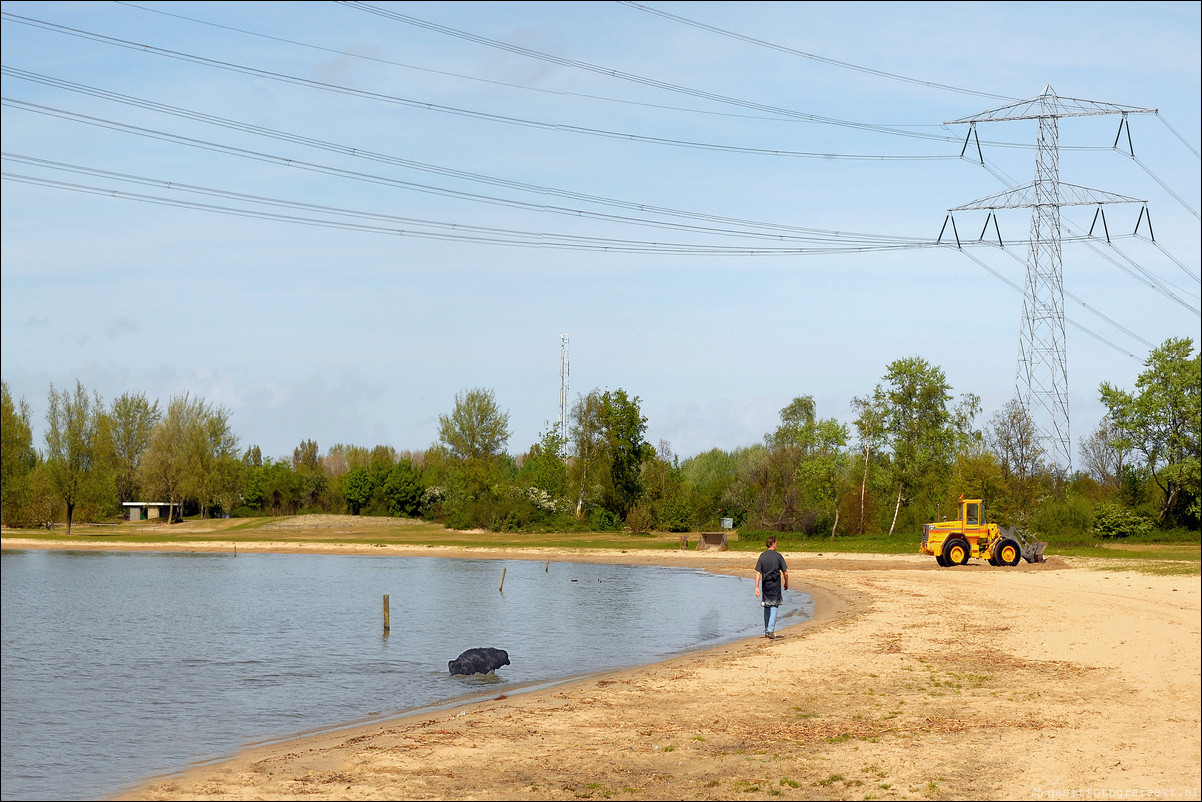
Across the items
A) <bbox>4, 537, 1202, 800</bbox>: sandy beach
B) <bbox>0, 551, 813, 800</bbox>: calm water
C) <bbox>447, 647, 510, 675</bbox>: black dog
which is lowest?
<bbox>0, 551, 813, 800</bbox>: calm water

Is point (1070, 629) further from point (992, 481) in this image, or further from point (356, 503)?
point (356, 503)

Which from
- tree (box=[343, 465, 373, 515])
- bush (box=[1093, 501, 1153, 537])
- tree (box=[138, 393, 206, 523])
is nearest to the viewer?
bush (box=[1093, 501, 1153, 537])

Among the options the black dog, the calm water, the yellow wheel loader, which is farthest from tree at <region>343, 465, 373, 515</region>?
the black dog

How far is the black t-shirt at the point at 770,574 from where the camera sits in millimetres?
25938

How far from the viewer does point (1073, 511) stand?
156ft

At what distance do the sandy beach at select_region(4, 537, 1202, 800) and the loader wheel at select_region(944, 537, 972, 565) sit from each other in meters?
23.2

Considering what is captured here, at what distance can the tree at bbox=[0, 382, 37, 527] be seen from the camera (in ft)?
46.2

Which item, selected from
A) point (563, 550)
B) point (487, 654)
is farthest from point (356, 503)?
point (487, 654)

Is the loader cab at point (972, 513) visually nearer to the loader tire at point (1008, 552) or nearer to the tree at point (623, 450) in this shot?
the loader tire at point (1008, 552)

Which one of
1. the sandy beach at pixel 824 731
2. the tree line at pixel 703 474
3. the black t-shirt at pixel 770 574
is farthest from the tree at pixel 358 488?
the black t-shirt at pixel 770 574

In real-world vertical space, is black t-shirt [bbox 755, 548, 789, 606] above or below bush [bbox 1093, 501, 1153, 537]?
below

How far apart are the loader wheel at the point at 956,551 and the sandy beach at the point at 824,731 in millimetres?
23165

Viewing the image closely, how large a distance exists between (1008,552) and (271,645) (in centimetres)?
3548

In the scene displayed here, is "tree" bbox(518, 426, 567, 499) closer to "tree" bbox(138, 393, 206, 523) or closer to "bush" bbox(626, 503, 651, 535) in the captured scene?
"bush" bbox(626, 503, 651, 535)
